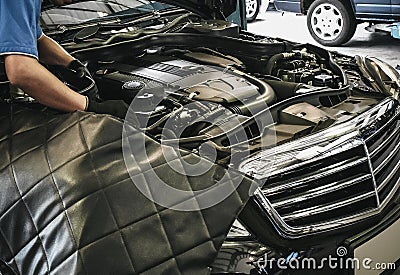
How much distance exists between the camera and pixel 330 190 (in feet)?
5.96

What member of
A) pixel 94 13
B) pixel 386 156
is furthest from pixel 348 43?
pixel 386 156

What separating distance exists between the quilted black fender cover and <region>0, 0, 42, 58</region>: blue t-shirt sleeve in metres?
0.24

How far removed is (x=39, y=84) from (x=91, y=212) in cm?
40

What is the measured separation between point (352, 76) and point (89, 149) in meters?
1.35

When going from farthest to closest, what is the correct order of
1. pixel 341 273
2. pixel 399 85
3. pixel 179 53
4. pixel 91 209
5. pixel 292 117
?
pixel 179 53, pixel 399 85, pixel 292 117, pixel 341 273, pixel 91 209

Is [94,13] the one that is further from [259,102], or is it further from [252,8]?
[252,8]

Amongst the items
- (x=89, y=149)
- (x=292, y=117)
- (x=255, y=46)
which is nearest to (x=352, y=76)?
(x=255, y=46)

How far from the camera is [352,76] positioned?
253 centimetres

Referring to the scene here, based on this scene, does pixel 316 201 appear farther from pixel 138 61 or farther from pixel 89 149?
pixel 138 61

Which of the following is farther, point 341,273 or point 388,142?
point 388,142

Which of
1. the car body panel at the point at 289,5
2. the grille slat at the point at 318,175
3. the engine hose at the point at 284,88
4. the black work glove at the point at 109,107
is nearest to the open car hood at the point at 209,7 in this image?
the engine hose at the point at 284,88

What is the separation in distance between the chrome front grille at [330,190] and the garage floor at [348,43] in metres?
3.83

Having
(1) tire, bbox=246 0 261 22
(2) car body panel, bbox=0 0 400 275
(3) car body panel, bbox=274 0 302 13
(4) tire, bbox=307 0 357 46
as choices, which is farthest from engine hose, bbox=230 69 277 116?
(1) tire, bbox=246 0 261 22

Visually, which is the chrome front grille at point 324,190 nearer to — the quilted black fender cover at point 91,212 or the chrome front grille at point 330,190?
the chrome front grille at point 330,190
